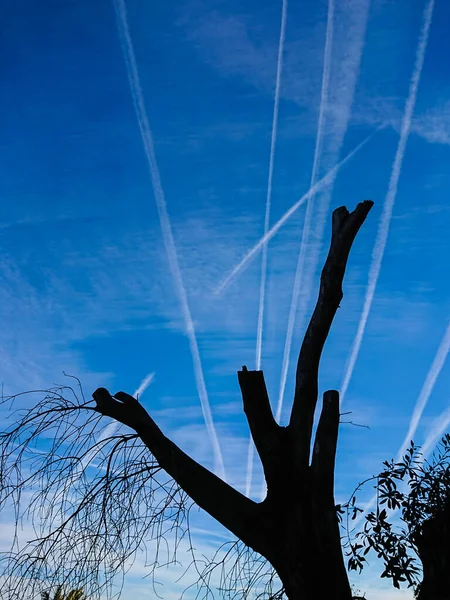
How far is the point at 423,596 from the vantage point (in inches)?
208

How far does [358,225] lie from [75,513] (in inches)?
150

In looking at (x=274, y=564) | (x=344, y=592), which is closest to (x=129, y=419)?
(x=274, y=564)

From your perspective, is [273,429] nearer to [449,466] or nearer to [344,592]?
[344,592]

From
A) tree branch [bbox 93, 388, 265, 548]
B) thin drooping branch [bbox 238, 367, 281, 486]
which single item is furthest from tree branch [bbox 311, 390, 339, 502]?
tree branch [bbox 93, 388, 265, 548]

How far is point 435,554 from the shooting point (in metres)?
5.65

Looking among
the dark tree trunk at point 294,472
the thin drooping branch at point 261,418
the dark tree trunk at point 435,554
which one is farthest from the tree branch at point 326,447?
the dark tree trunk at point 435,554

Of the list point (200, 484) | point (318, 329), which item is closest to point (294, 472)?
point (200, 484)

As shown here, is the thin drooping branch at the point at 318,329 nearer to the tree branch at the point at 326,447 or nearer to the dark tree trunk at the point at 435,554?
the tree branch at the point at 326,447

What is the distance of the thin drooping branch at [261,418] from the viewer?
531cm

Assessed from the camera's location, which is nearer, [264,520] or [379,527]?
[264,520]

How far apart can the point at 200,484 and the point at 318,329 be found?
176cm

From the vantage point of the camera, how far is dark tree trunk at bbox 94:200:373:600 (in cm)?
484

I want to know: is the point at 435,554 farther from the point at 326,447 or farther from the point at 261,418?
the point at 261,418

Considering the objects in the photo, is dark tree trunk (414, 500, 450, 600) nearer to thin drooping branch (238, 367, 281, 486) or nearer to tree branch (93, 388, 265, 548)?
tree branch (93, 388, 265, 548)
